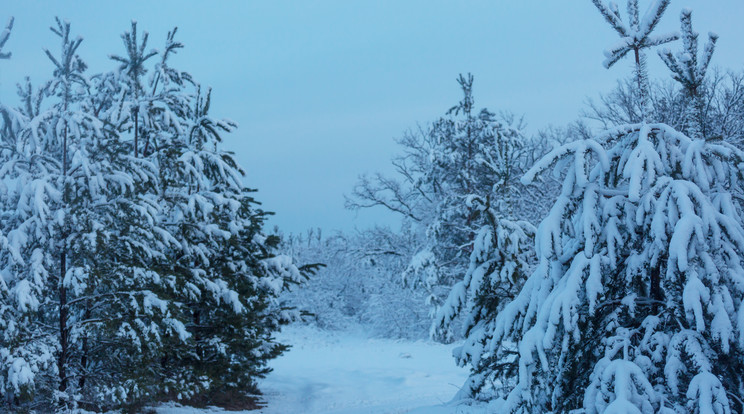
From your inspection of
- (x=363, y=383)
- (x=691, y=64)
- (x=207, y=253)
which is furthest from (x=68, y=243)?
(x=363, y=383)

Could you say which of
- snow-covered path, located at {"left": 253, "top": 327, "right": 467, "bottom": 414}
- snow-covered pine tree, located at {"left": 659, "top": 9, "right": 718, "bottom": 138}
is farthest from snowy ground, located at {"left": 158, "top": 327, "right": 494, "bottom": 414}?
snow-covered pine tree, located at {"left": 659, "top": 9, "right": 718, "bottom": 138}

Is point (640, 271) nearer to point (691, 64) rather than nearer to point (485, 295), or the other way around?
point (691, 64)

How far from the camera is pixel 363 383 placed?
16047mm

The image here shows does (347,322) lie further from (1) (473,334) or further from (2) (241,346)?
(1) (473,334)

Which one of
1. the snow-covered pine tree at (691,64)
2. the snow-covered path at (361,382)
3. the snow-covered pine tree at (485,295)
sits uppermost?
the snow-covered pine tree at (691,64)

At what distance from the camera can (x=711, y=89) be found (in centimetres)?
1980

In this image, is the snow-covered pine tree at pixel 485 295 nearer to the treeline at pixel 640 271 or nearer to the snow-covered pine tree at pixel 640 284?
the treeline at pixel 640 271

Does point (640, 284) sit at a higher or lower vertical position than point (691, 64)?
lower

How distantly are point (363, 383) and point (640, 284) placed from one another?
12.6 metres

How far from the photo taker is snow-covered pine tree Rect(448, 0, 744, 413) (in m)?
3.61

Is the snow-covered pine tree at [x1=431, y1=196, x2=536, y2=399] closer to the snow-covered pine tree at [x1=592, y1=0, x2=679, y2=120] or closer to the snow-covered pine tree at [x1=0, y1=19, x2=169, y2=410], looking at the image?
the snow-covered pine tree at [x1=592, y1=0, x2=679, y2=120]

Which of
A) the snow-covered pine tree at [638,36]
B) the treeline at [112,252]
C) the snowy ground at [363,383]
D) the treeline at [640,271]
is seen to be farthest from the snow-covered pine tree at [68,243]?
the snow-covered pine tree at [638,36]

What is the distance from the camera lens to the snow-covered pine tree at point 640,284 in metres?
3.61

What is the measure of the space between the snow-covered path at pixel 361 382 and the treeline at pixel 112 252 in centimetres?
224
